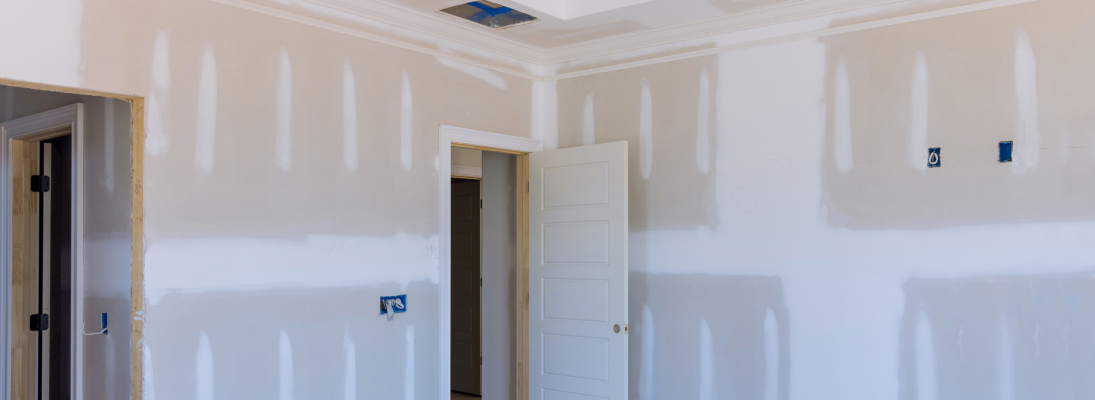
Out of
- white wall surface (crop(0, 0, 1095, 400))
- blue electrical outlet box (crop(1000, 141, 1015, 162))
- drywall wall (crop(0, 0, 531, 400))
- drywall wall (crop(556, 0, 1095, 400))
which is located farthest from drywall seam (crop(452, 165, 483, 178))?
blue electrical outlet box (crop(1000, 141, 1015, 162))

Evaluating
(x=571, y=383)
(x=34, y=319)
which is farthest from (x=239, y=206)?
(x=571, y=383)

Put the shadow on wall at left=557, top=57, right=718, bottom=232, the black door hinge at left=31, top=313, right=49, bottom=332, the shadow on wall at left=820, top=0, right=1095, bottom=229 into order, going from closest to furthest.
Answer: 1. the shadow on wall at left=820, top=0, right=1095, bottom=229
2. the black door hinge at left=31, top=313, right=49, bottom=332
3. the shadow on wall at left=557, top=57, right=718, bottom=232

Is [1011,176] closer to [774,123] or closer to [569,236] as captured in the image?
[774,123]

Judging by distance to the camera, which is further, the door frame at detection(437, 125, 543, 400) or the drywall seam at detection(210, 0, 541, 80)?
the door frame at detection(437, 125, 543, 400)

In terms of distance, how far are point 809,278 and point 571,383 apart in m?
1.60

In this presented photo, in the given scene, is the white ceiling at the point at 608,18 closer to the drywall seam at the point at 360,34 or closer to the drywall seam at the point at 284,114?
the drywall seam at the point at 360,34

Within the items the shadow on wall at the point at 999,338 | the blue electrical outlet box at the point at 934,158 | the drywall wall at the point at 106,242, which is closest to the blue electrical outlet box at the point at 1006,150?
the blue electrical outlet box at the point at 934,158

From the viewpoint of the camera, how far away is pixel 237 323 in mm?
3471

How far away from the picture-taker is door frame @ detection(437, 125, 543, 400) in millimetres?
4426

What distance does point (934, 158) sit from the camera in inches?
145

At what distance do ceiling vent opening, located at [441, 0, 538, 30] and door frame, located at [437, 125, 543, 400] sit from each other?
2.15 ft

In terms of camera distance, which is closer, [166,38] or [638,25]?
[166,38]

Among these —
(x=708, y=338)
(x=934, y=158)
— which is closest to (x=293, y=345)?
(x=708, y=338)

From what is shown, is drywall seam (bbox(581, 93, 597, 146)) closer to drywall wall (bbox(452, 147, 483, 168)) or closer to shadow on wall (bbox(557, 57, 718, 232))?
shadow on wall (bbox(557, 57, 718, 232))
